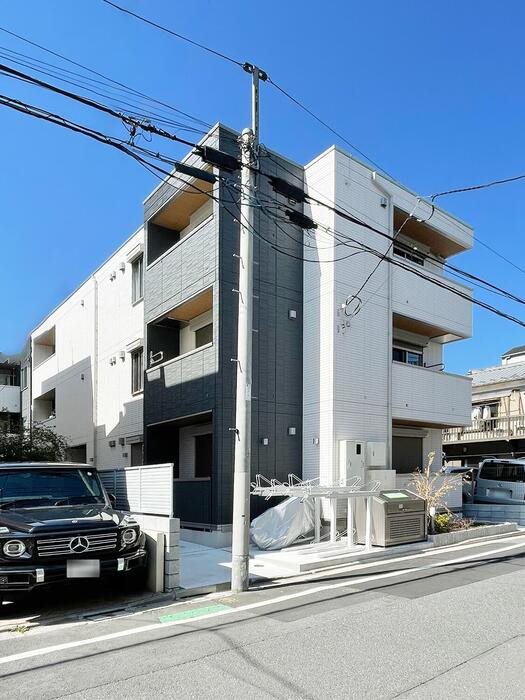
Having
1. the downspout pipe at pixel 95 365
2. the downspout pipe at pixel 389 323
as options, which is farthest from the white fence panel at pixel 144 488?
the downspout pipe at pixel 95 365

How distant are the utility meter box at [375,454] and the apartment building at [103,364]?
6.55 metres

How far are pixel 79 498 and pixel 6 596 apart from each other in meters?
1.86

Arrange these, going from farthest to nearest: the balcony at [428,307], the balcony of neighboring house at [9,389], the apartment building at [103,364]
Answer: the balcony of neighboring house at [9,389]
the apartment building at [103,364]
the balcony at [428,307]

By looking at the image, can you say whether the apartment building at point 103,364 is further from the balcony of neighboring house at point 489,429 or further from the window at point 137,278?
the balcony of neighboring house at point 489,429

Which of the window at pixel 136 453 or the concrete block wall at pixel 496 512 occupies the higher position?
the window at pixel 136 453

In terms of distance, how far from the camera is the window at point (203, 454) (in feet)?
48.2

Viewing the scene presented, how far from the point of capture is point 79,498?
27.0 ft

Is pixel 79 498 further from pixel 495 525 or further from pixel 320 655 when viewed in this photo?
pixel 495 525

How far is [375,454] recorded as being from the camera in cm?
1347

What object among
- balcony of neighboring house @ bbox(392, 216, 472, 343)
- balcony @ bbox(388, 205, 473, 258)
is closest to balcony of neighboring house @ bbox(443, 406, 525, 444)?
balcony of neighboring house @ bbox(392, 216, 472, 343)

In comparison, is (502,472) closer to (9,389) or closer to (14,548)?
(14,548)

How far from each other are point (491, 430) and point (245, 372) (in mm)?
19673

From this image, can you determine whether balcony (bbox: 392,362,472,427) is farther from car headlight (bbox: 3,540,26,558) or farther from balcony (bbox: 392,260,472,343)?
car headlight (bbox: 3,540,26,558)

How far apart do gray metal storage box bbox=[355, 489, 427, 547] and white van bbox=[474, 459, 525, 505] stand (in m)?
5.73
